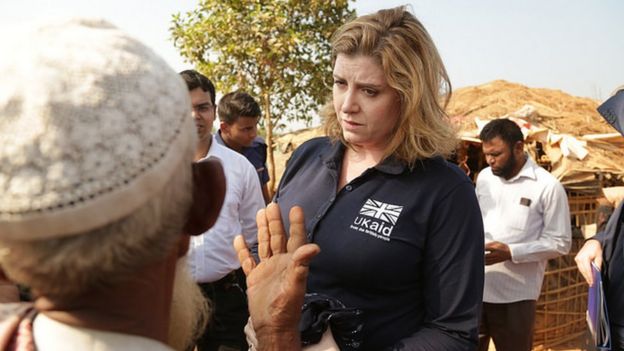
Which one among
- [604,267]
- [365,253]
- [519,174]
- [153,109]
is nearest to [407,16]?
[365,253]

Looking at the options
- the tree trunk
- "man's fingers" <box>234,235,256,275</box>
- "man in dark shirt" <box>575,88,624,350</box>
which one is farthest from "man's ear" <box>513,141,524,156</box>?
the tree trunk

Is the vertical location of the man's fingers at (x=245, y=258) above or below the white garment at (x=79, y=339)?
below

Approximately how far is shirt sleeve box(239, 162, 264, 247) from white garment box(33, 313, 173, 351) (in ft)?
9.63

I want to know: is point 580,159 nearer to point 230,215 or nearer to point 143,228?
point 230,215

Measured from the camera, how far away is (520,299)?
14.8 ft

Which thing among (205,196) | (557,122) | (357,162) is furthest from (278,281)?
(557,122)

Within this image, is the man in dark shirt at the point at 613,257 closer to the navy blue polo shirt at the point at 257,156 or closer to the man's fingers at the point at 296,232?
the man's fingers at the point at 296,232

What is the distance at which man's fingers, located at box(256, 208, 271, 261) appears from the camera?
155 centimetres

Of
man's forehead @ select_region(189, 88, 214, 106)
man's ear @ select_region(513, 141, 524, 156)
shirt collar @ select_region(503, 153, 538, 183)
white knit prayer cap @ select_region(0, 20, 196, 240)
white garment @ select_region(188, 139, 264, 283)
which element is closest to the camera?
white knit prayer cap @ select_region(0, 20, 196, 240)

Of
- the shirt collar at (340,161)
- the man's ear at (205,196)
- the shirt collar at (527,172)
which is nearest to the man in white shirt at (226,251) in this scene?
the shirt collar at (340,161)

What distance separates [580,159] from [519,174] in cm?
175

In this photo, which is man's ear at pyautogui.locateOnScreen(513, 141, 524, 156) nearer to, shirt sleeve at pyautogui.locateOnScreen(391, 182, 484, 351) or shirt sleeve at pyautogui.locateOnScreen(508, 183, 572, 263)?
shirt sleeve at pyautogui.locateOnScreen(508, 183, 572, 263)

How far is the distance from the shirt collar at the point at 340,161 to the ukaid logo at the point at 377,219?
0.12 m

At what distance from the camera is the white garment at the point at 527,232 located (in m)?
4.41
